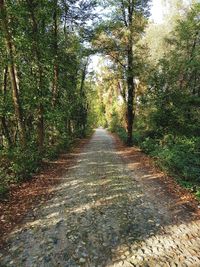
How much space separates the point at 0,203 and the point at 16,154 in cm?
309

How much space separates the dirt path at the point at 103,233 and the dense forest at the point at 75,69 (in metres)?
2.38

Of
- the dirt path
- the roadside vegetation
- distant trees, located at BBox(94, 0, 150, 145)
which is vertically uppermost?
distant trees, located at BBox(94, 0, 150, 145)

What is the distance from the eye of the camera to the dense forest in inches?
454

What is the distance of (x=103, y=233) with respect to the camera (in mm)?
6145

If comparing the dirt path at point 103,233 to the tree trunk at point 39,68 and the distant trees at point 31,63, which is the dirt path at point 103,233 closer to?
the distant trees at point 31,63

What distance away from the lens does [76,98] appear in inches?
1128

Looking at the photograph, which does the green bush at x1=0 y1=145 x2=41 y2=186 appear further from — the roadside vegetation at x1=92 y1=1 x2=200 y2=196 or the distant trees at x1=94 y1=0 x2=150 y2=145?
the distant trees at x1=94 y1=0 x2=150 y2=145

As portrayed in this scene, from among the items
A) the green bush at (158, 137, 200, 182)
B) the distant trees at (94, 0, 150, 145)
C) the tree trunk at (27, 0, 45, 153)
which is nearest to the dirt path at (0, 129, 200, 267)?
the green bush at (158, 137, 200, 182)

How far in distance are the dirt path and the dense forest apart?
2.38 m

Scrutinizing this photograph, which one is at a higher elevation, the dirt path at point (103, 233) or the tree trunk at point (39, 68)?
the tree trunk at point (39, 68)

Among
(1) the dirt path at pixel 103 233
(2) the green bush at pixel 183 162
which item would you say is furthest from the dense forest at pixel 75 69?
(1) the dirt path at pixel 103 233

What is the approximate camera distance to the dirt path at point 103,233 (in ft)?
16.9

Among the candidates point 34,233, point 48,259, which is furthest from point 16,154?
point 48,259

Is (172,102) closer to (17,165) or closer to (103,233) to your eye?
(17,165)
